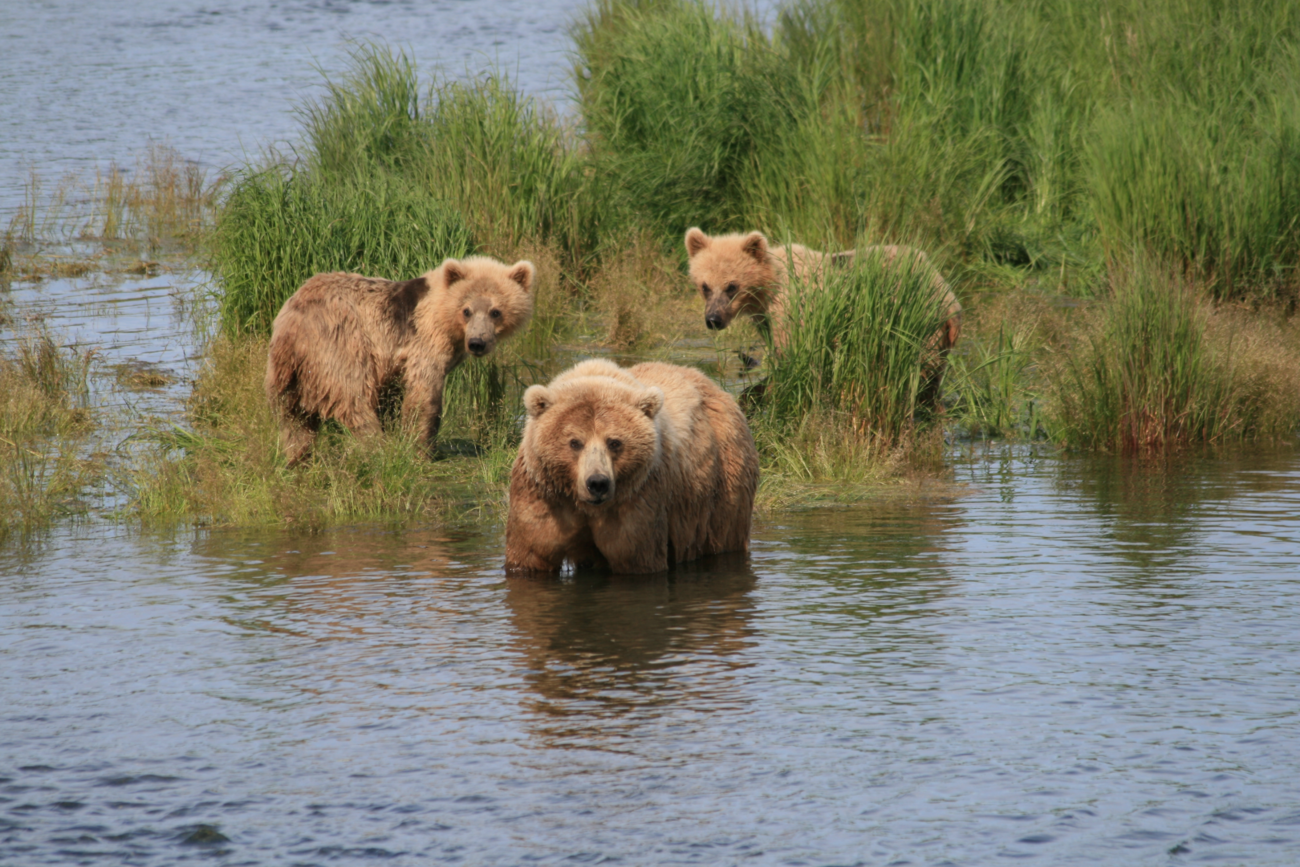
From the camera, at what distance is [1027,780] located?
4.57 m

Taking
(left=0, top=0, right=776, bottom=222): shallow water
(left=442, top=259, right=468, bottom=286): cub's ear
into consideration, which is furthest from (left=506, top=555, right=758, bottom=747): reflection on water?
(left=0, top=0, right=776, bottom=222): shallow water

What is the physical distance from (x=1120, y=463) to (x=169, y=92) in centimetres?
2413

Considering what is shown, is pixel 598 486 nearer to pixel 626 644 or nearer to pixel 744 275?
pixel 626 644

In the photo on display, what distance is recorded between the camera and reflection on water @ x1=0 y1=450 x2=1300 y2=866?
13.9ft

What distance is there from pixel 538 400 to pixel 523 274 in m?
3.32

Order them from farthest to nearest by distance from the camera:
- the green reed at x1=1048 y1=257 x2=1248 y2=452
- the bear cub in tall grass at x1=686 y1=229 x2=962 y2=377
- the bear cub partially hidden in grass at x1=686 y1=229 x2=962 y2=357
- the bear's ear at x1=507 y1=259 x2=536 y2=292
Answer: the bear cub partially hidden in grass at x1=686 y1=229 x2=962 y2=357, the bear cub in tall grass at x1=686 y1=229 x2=962 y2=377, the green reed at x1=1048 y1=257 x2=1248 y2=452, the bear's ear at x1=507 y1=259 x2=536 y2=292

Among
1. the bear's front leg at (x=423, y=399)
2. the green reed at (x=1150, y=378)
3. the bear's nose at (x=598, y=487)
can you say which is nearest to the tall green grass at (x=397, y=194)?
the bear's front leg at (x=423, y=399)

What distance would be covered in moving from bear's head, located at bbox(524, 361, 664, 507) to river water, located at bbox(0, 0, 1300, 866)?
549 mm

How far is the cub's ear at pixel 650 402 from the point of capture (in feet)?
21.1

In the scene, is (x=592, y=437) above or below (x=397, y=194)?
below

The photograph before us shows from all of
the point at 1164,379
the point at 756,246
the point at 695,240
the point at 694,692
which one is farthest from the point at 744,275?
the point at 694,692

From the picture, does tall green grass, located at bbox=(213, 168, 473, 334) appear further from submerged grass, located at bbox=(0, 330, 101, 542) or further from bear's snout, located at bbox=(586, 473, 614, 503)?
bear's snout, located at bbox=(586, 473, 614, 503)

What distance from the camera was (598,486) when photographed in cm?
611

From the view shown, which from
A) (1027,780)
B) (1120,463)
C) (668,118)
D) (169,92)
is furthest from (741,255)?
(169,92)
